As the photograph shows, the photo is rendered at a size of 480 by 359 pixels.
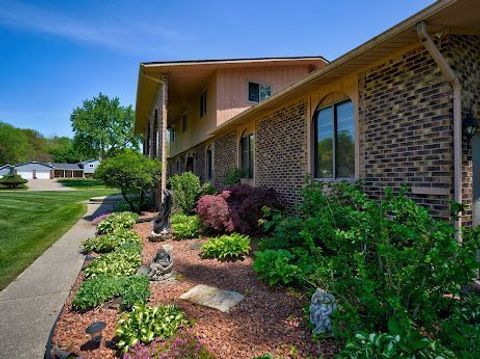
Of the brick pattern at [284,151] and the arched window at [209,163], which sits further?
the arched window at [209,163]

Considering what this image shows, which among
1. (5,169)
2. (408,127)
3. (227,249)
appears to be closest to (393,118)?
(408,127)

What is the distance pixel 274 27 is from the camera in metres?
8.41


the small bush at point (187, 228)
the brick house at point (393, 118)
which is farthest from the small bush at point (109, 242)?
the brick house at point (393, 118)

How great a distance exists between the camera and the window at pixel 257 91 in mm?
12938

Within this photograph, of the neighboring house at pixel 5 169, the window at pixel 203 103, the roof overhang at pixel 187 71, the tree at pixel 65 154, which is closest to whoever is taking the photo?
the roof overhang at pixel 187 71

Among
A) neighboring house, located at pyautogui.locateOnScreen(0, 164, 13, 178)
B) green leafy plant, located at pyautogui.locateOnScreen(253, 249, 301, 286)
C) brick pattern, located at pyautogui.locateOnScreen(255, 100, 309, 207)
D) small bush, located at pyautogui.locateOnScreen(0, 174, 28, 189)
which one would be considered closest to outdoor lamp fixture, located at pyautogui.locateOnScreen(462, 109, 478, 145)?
green leafy plant, located at pyautogui.locateOnScreen(253, 249, 301, 286)

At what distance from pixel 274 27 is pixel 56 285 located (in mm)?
7900

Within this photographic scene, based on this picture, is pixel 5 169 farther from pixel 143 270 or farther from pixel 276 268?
pixel 276 268

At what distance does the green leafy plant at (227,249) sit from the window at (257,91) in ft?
27.2

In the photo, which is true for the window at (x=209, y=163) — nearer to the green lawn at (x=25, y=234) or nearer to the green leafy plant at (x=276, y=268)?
the green lawn at (x=25, y=234)

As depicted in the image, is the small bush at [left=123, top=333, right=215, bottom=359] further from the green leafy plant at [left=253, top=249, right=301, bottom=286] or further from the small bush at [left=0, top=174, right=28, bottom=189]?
the small bush at [left=0, top=174, right=28, bottom=189]

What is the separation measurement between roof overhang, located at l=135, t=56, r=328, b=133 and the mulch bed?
849 cm

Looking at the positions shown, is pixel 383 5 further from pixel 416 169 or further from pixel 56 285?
pixel 56 285

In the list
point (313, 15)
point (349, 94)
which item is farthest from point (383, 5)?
point (349, 94)
